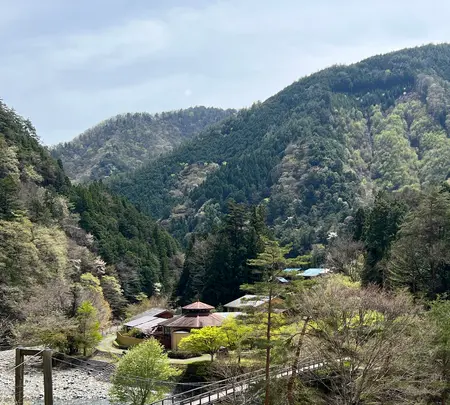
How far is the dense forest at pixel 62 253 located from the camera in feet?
150

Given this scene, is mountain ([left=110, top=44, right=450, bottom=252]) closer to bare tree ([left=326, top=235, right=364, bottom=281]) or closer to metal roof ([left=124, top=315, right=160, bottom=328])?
bare tree ([left=326, top=235, right=364, bottom=281])

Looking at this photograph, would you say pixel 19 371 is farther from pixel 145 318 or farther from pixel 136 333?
pixel 145 318

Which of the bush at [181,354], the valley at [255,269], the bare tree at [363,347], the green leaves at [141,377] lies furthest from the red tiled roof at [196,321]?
the bare tree at [363,347]

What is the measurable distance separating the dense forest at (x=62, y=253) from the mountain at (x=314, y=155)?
29703 mm

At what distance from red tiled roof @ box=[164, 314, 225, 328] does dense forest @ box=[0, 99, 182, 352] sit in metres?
7.41

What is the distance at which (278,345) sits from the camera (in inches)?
866

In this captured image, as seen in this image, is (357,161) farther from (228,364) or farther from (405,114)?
(228,364)

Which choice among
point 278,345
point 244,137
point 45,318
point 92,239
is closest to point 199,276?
point 92,239

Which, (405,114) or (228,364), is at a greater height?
(405,114)

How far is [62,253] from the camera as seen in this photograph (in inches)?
2254

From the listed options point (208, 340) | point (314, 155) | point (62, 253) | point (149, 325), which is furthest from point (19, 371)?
point (314, 155)

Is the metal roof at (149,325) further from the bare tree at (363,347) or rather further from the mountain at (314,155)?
the mountain at (314,155)

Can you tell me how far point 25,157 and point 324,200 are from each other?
6976 centimetres

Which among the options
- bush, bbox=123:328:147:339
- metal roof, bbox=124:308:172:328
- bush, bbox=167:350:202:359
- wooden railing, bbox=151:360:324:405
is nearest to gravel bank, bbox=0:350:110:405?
bush, bbox=167:350:202:359
